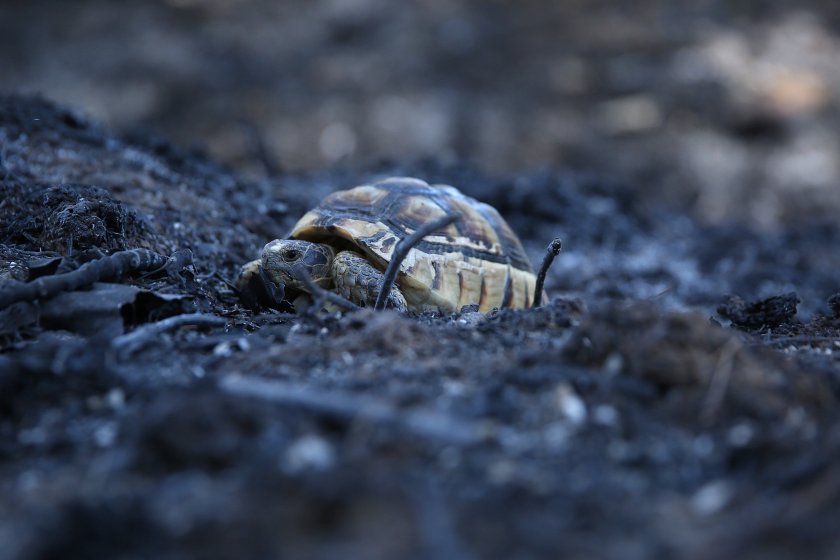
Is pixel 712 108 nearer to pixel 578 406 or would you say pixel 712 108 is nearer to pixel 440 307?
pixel 440 307

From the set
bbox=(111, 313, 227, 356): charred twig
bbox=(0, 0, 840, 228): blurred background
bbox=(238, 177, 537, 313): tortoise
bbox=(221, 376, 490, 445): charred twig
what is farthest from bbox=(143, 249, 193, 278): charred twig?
bbox=(0, 0, 840, 228): blurred background

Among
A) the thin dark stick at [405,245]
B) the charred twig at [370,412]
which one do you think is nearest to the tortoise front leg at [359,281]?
the thin dark stick at [405,245]

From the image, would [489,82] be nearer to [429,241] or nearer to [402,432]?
[429,241]

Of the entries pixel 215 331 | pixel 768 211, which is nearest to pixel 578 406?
pixel 215 331

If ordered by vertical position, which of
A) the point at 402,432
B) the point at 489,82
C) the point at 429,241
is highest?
the point at 489,82

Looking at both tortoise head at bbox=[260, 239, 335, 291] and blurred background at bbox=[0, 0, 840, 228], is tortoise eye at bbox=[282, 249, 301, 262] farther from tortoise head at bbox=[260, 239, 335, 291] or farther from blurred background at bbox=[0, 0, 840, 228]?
blurred background at bbox=[0, 0, 840, 228]

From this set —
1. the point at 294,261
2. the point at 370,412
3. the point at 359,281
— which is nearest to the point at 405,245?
the point at 370,412
